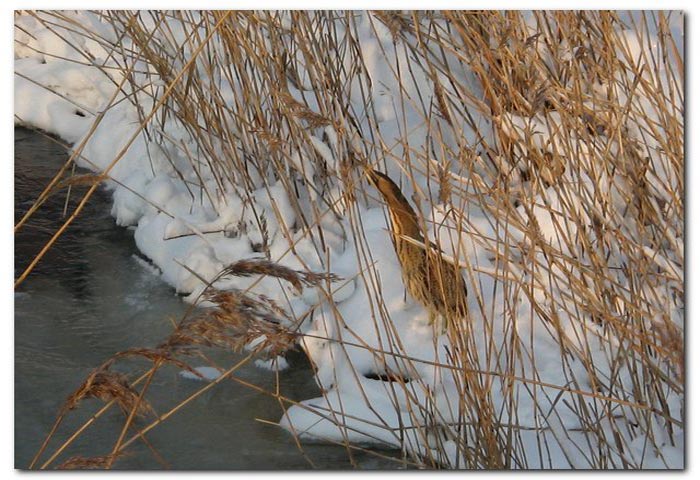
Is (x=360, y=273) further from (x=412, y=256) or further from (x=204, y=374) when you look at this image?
(x=204, y=374)

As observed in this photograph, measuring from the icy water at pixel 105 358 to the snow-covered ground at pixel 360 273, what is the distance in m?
0.06

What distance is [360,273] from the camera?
2082 mm

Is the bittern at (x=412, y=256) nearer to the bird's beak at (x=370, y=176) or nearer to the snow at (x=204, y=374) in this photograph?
the bird's beak at (x=370, y=176)

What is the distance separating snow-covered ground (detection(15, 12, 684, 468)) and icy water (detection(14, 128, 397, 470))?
62 mm

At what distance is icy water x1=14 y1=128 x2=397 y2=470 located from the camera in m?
2.14

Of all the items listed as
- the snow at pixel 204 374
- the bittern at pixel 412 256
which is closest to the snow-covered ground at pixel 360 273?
the bittern at pixel 412 256

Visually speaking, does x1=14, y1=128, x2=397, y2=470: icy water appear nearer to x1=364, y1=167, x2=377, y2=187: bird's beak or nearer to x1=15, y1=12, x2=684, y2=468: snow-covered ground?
x1=15, y1=12, x2=684, y2=468: snow-covered ground

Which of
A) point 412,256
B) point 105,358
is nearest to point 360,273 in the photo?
point 412,256

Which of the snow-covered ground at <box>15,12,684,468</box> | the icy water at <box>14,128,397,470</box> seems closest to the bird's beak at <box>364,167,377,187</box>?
the snow-covered ground at <box>15,12,684,468</box>

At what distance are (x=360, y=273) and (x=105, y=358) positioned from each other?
2.27ft

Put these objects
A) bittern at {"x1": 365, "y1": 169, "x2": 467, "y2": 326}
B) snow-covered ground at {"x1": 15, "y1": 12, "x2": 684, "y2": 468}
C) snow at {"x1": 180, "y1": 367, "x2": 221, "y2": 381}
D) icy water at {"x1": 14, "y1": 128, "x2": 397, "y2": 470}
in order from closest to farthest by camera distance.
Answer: snow-covered ground at {"x1": 15, "y1": 12, "x2": 684, "y2": 468}, icy water at {"x1": 14, "y1": 128, "x2": 397, "y2": 470}, bittern at {"x1": 365, "y1": 169, "x2": 467, "y2": 326}, snow at {"x1": 180, "y1": 367, "x2": 221, "y2": 381}

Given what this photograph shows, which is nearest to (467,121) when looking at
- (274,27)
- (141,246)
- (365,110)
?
(365,110)

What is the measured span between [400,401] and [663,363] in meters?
0.56

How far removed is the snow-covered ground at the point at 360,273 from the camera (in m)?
2.02
